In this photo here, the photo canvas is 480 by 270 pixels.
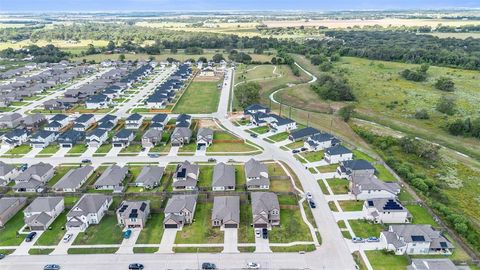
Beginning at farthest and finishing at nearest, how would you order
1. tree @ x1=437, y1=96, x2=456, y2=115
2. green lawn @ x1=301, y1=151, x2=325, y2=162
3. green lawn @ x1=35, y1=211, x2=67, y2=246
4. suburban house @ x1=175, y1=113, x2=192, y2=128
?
tree @ x1=437, y1=96, x2=456, y2=115, suburban house @ x1=175, y1=113, x2=192, y2=128, green lawn @ x1=301, y1=151, x2=325, y2=162, green lawn @ x1=35, y1=211, x2=67, y2=246

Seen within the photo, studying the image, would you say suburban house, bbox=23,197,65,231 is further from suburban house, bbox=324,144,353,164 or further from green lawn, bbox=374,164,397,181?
green lawn, bbox=374,164,397,181

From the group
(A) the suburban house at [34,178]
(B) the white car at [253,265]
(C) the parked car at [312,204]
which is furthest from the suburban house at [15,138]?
(C) the parked car at [312,204]

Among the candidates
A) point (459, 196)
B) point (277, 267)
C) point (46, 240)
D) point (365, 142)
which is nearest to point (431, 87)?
point (365, 142)

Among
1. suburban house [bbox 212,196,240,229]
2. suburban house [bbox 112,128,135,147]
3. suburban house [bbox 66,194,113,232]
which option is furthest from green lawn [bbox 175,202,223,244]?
suburban house [bbox 112,128,135,147]

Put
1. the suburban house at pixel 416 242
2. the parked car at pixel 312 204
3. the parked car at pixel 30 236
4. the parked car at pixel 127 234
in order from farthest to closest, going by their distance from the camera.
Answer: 1. the parked car at pixel 312 204
2. the parked car at pixel 127 234
3. the parked car at pixel 30 236
4. the suburban house at pixel 416 242

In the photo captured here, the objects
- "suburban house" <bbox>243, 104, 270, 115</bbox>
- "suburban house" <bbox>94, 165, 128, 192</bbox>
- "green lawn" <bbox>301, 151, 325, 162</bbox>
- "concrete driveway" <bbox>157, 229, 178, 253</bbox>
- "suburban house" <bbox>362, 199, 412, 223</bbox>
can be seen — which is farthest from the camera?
"suburban house" <bbox>243, 104, 270, 115</bbox>

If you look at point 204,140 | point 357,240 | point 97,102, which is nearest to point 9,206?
point 204,140

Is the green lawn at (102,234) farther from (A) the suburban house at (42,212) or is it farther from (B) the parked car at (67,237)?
(A) the suburban house at (42,212)
